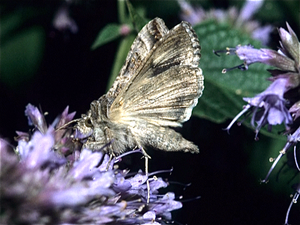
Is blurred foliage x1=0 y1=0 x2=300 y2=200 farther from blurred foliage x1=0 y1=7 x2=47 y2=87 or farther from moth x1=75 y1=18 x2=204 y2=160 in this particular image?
moth x1=75 y1=18 x2=204 y2=160

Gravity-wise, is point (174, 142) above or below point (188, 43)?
below

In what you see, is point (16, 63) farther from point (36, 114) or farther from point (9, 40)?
point (36, 114)

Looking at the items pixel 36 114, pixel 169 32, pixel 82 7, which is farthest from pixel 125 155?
pixel 82 7

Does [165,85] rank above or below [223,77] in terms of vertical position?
below

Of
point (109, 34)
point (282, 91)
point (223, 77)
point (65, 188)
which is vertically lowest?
point (65, 188)

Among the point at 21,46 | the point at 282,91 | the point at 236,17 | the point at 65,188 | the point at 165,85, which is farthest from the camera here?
the point at 236,17

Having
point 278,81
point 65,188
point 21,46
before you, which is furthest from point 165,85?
point 21,46

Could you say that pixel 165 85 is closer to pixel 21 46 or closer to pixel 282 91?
pixel 282 91

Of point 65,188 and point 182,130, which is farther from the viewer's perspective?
point 182,130

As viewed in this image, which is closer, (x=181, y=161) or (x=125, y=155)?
(x=125, y=155)
